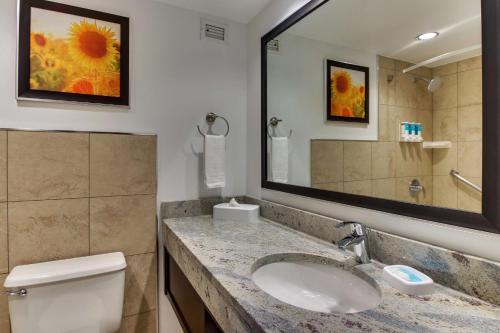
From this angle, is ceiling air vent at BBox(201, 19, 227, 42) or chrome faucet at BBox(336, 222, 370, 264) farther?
ceiling air vent at BBox(201, 19, 227, 42)

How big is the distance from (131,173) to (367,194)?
119cm

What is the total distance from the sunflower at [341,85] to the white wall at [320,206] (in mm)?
442

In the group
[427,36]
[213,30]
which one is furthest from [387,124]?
[213,30]

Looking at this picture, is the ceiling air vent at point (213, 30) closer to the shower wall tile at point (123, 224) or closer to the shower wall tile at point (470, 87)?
the shower wall tile at point (123, 224)

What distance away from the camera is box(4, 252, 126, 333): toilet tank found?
1.09m

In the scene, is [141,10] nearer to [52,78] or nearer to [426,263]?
[52,78]

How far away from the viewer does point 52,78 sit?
51.8 inches

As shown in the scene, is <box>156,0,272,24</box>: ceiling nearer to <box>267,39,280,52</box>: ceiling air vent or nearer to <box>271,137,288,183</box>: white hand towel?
<box>267,39,280,52</box>: ceiling air vent

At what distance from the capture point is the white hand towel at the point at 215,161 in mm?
1597

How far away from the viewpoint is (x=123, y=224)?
1.46 metres

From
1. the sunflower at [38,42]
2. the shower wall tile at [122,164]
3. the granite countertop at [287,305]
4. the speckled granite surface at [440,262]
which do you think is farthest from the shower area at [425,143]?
the sunflower at [38,42]

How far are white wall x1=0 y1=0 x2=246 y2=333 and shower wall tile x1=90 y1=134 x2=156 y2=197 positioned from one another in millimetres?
52

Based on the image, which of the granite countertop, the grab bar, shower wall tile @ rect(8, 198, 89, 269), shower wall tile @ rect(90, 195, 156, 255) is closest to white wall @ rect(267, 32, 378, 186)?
the grab bar

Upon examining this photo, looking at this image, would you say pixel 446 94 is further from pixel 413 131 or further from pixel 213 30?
pixel 213 30
